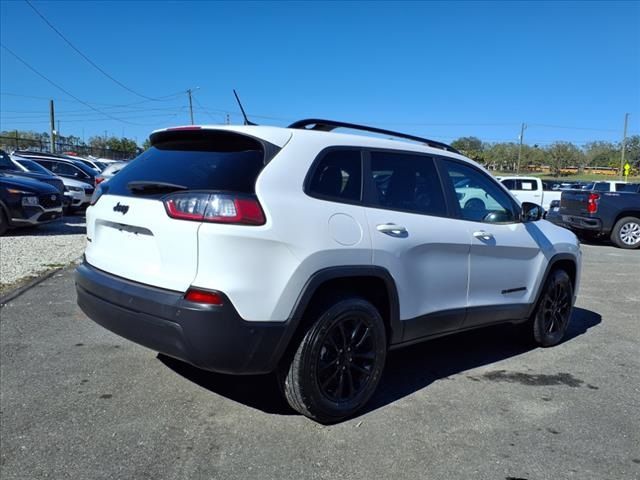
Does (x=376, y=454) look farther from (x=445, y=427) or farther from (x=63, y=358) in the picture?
(x=63, y=358)

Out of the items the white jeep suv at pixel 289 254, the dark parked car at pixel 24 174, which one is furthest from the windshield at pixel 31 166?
the white jeep suv at pixel 289 254

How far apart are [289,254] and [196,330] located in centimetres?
64

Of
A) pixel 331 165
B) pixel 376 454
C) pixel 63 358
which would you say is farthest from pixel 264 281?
pixel 63 358

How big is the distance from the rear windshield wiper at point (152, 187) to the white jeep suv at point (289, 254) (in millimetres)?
10

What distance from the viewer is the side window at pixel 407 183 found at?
12.3 ft

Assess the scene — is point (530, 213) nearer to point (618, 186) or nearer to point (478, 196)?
point (478, 196)

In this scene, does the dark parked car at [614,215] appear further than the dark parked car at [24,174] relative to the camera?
Yes

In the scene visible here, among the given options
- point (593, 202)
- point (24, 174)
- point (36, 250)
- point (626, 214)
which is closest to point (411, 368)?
point (36, 250)

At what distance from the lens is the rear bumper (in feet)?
9.51

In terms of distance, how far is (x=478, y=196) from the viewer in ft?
15.4

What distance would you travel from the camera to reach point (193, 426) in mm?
3334

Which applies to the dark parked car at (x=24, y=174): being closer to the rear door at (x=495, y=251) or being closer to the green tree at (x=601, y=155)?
the rear door at (x=495, y=251)

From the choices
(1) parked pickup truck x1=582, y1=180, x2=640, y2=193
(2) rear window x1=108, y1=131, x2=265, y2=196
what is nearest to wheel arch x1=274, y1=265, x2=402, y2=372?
(2) rear window x1=108, y1=131, x2=265, y2=196

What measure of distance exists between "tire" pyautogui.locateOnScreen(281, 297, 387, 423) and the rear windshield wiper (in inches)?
44.8
